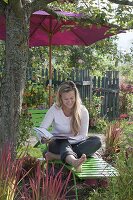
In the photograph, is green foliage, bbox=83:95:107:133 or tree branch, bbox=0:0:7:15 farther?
green foliage, bbox=83:95:107:133

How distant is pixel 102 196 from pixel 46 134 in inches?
44.1

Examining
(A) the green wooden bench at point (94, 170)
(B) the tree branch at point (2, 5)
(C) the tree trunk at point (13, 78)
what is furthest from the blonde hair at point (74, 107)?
(B) the tree branch at point (2, 5)

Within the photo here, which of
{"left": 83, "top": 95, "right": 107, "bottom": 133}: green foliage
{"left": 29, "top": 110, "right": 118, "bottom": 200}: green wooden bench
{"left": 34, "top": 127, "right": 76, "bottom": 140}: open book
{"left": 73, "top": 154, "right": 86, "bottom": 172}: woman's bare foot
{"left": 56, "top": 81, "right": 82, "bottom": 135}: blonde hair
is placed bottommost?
{"left": 83, "top": 95, "right": 107, "bottom": 133}: green foliage

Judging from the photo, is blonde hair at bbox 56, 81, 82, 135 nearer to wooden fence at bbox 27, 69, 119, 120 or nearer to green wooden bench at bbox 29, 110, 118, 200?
green wooden bench at bbox 29, 110, 118, 200

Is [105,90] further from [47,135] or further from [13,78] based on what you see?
[13,78]

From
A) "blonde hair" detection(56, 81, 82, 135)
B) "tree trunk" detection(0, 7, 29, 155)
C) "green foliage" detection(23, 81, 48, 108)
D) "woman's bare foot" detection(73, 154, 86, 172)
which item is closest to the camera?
"woman's bare foot" detection(73, 154, 86, 172)

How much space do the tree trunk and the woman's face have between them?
21.3 inches

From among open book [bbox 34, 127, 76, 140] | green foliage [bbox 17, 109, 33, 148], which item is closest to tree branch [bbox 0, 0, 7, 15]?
open book [bbox 34, 127, 76, 140]

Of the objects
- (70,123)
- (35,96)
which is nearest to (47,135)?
(70,123)

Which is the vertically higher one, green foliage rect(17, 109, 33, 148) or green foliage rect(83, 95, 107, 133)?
green foliage rect(17, 109, 33, 148)

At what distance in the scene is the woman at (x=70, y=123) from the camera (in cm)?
484

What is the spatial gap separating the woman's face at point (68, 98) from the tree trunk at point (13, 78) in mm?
541

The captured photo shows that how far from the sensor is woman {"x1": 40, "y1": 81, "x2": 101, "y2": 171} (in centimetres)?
484

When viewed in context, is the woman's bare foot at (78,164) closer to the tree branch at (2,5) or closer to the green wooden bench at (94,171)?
the green wooden bench at (94,171)
